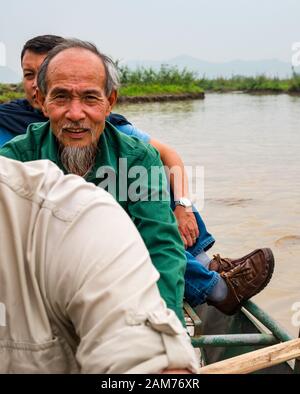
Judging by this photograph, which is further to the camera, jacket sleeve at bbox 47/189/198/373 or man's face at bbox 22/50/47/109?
man's face at bbox 22/50/47/109

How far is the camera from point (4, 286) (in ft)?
3.16

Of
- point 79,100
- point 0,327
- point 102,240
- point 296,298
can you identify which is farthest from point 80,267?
point 296,298

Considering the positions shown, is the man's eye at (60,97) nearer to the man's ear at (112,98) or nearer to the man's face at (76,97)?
the man's face at (76,97)

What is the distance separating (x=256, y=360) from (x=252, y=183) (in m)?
6.66

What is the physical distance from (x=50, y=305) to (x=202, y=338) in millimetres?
1240

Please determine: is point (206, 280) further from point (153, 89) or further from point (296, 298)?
point (153, 89)

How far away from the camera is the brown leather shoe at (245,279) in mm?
2434

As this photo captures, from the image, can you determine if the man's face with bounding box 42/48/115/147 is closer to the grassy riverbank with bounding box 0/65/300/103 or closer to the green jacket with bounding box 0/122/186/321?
the green jacket with bounding box 0/122/186/321

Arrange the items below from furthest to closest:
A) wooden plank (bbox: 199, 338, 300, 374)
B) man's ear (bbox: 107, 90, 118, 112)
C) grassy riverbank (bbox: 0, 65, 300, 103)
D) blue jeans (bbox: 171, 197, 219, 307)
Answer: grassy riverbank (bbox: 0, 65, 300, 103)
blue jeans (bbox: 171, 197, 219, 307)
man's ear (bbox: 107, 90, 118, 112)
wooden plank (bbox: 199, 338, 300, 374)

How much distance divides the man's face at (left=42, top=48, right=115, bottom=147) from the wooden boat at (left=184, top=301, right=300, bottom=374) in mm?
Result: 789

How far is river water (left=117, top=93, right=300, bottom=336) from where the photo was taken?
446cm

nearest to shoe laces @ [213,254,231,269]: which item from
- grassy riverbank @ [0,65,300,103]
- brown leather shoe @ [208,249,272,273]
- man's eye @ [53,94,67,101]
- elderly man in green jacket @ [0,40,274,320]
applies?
brown leather shoe @ [208,249,272,273]

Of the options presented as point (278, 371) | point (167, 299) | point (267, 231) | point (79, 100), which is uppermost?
point (79, 100)

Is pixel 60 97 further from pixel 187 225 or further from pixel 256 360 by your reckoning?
pixel 256 360
